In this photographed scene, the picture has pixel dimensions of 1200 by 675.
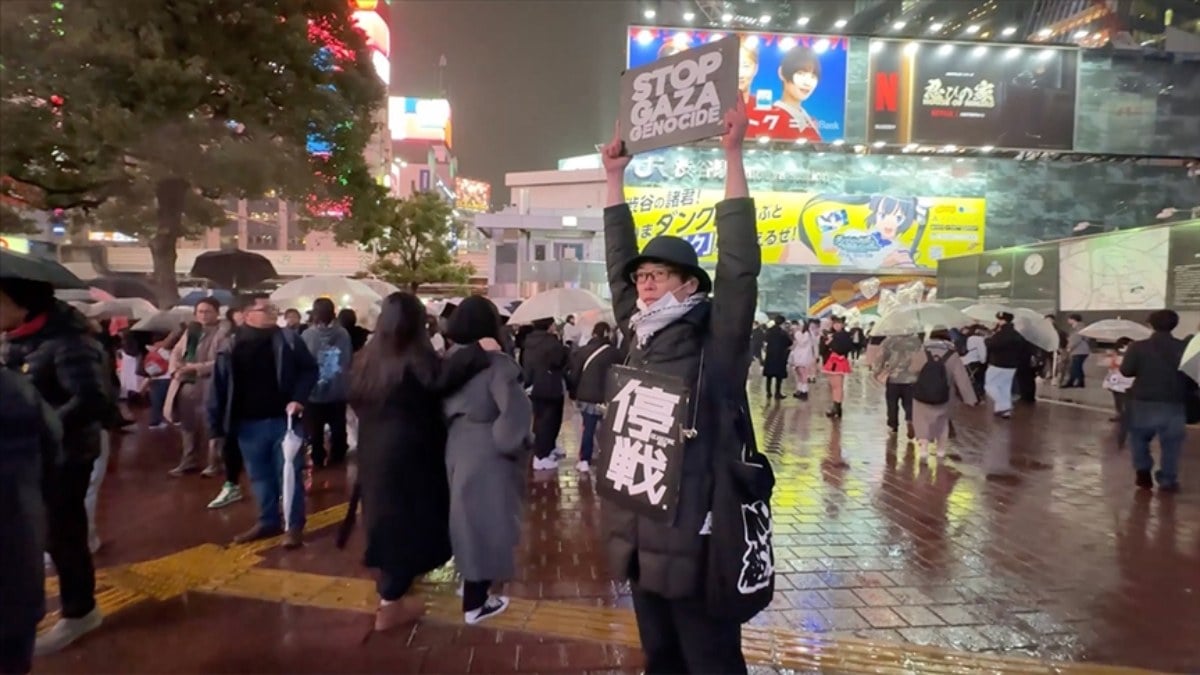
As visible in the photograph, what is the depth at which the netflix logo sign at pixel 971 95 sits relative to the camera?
3434 centimetres

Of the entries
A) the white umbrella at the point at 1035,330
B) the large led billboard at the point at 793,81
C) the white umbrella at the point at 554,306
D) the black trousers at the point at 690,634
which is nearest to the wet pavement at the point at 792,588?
the black trousers at the point at 690,634

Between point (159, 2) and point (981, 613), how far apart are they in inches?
319

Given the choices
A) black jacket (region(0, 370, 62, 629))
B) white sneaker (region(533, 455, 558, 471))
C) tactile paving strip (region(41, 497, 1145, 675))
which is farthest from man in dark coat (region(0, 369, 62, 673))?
white sneaker (region(533, 455, 558, 471))

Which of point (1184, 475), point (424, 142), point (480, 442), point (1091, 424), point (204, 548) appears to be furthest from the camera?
point (424, 142)

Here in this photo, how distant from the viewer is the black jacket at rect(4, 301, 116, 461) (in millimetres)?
3510

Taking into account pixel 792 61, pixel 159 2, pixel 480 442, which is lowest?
pixel 480 442

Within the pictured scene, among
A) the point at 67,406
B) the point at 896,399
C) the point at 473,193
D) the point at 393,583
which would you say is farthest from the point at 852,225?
the point at 473,193

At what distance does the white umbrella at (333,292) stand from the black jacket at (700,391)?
847cm

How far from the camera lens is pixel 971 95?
114 ft

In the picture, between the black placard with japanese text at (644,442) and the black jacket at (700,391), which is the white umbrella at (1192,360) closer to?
the black jacket at (700,391)

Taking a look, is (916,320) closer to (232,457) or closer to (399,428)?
(399,428)

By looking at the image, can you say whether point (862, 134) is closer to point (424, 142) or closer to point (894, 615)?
point (894, 615)

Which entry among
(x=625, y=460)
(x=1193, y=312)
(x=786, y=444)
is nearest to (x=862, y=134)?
(x=1193, y=312)

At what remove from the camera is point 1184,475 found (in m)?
8.48
